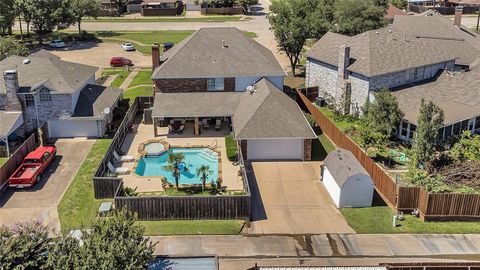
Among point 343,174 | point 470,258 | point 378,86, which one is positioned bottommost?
point 470,258

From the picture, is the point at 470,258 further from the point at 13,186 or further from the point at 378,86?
the point at 13,186

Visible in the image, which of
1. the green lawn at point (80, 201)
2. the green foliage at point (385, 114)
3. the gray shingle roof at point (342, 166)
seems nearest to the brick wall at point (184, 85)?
the green lawn at point (80, 201)

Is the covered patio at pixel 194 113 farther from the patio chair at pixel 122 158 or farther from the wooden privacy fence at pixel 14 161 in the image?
the wooden privacy fence at pixel 14 161

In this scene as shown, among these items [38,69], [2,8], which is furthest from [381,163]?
[2,8]

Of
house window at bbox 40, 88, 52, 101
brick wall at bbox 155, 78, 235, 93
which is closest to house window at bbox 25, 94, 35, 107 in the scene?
house window at bbox 40, 88, 52, 101

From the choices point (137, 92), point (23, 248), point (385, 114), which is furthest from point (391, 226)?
point (137, 92)

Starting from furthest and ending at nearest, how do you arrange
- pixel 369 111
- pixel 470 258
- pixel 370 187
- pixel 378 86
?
pixel 378 86
pixel 369 111
pixel 370 187
pixel 470 258

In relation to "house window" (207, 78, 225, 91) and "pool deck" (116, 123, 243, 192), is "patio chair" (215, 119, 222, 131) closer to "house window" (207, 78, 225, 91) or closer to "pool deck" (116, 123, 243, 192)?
"pool deck" (116, 123, 243, 192)
